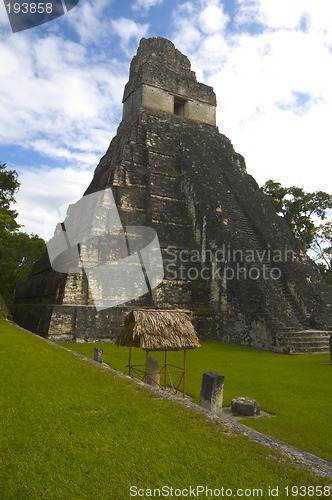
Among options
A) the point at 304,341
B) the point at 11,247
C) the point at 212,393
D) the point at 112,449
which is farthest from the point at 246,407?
the point at 11,247

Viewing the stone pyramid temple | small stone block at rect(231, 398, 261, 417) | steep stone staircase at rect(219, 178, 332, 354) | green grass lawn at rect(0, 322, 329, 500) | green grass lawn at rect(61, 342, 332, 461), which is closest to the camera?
green grass lawn at rect(0, 322, 329, 500)

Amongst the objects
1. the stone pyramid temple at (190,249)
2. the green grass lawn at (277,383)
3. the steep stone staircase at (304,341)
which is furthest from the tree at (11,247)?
the steep stone staircase at (304,341)

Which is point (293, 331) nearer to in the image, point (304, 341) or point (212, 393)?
point (304, 341)

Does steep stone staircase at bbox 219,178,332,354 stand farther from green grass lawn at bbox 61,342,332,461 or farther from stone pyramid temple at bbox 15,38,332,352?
green grass lawn at bbox 61,342,332,461

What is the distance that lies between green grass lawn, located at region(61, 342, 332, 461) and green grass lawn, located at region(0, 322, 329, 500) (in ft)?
5.42

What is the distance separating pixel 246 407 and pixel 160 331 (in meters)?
1.78

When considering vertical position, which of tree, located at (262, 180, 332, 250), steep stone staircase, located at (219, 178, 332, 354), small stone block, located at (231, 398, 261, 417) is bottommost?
small stone block, located at (231, 398, 261, 417)

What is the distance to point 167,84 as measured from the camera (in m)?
19.8

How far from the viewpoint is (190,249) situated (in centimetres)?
1467

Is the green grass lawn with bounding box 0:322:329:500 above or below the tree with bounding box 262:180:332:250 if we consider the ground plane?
below

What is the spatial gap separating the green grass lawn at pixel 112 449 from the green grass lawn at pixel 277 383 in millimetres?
1653

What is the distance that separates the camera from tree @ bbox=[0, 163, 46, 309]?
14.9 meters

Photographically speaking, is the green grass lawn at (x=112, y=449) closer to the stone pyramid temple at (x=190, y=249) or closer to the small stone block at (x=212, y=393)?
the small stone block at (x=212, y=393)

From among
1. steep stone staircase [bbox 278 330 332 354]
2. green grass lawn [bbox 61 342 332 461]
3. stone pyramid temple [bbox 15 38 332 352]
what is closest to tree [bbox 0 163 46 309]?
stone pyramid temple [bbox 15 38 332 352]
